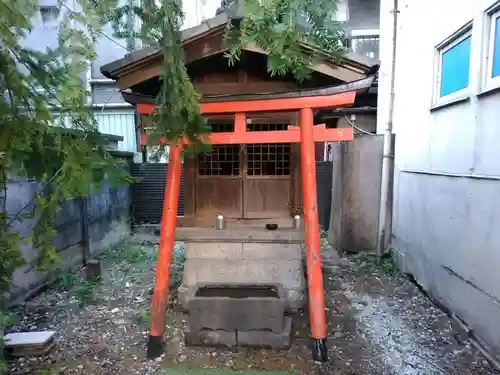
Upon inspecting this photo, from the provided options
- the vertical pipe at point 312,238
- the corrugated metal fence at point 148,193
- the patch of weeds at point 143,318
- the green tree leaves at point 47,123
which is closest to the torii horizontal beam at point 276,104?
the vertical pipe at point 312,238

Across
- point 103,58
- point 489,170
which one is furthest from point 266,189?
point 103,58

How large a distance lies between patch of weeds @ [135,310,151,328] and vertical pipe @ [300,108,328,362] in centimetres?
219

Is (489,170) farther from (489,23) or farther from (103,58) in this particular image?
(103,58)

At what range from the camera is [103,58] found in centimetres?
1061

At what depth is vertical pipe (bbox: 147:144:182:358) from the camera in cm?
404

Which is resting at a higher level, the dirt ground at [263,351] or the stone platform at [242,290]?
the stone platform at [242,290]

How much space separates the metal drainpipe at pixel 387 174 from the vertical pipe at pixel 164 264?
477 centimetres

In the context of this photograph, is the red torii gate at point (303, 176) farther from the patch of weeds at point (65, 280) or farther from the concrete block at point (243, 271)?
the patch of weeds at point (65, 280)

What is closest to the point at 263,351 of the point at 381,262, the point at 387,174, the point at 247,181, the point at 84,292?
the point at 247,181

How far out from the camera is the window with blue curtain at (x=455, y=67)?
466 cm

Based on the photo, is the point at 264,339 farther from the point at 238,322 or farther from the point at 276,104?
the point at 276,104

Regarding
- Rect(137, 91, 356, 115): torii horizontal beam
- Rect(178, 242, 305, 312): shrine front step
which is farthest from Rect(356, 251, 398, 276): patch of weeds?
Rect(137, 91, 356, 115): torii horizontal beam

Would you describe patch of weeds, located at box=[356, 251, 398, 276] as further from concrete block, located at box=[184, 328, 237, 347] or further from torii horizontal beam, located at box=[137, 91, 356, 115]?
torii horizontal beam, located at box=[137, 91, 356, 115]

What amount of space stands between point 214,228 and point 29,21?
377 cm
